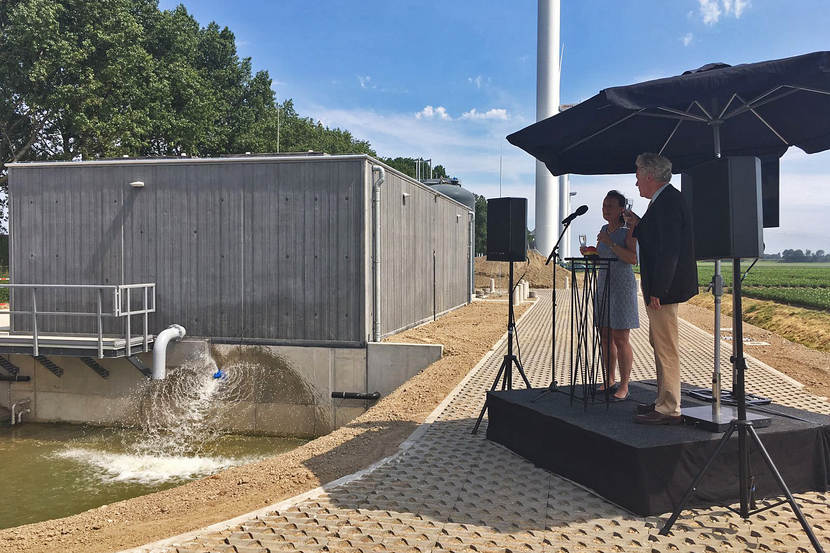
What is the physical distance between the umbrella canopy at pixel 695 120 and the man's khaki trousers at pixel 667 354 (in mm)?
1307

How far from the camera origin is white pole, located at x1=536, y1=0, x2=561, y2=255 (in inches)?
1715

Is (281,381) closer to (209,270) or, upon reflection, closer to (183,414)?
(183,414)

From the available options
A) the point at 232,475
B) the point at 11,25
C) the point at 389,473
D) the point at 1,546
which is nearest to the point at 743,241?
the point at 389,473

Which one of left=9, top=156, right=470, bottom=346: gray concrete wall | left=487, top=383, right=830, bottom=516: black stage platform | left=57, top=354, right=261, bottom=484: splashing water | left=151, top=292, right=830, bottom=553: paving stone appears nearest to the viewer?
left=151, top=292, right=830, bottom=553: paving stone

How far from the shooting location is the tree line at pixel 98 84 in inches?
822

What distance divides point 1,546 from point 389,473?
2890 mm

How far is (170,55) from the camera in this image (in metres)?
27.1

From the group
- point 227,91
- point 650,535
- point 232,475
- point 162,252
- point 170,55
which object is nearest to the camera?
point 650,535

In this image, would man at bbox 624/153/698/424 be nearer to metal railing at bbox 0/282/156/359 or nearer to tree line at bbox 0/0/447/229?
metal railing at bbox 0/282/156/359

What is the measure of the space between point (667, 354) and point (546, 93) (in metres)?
44.3

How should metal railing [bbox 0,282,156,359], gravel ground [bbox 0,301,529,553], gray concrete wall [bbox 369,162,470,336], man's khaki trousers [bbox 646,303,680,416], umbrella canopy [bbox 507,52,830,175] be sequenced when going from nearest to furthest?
umbrella canopy [bbox 507,52,830,175], man's khaki trousers [bbox 646,303,680,416], gravel ground [bbox 0,301,529,553], metal railing [bbox 0,282,156,359], gray concrete wall [bbox 369,162,470,336]

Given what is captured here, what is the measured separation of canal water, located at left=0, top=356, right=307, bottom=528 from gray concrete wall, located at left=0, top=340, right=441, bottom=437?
9 centimetres

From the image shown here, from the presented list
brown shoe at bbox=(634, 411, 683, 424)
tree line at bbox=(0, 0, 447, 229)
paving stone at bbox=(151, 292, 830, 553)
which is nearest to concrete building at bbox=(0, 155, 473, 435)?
paving stone at bbox=(151, 292, 830, 553)

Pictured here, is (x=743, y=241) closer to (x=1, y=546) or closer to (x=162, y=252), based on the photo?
(x=1, y=546)
